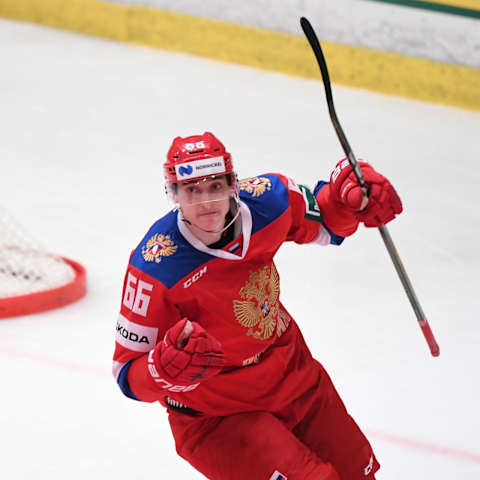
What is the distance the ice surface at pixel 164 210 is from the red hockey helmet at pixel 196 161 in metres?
1.36

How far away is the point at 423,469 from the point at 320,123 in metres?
3.89

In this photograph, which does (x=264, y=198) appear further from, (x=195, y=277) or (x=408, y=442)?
(x=408, y=442)

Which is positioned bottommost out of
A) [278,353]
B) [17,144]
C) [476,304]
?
[17,144]

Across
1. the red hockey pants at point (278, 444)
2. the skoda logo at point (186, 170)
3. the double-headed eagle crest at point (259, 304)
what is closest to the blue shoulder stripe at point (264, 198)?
the double-headed eagle crest at point (259, 304)

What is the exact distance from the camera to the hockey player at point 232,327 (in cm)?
258

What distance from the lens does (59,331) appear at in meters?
4.48

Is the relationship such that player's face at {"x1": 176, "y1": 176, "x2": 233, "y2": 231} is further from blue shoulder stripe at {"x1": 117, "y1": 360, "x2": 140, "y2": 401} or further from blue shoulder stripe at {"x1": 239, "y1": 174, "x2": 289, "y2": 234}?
blue shoulder stripe at {"x1": 117, "y1": 360, "x2": 140, "y2": 401}

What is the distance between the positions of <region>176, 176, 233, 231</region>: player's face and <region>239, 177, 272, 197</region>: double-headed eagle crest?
0.21m

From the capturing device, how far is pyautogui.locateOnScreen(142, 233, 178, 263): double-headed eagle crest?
2.61 m

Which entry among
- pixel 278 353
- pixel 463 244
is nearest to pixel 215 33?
pixel 463 244

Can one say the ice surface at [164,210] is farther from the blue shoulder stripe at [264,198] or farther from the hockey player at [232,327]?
the blue shoulder stripe at [264,198]

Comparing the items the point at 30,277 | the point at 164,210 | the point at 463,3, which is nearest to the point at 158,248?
the point at 30,277

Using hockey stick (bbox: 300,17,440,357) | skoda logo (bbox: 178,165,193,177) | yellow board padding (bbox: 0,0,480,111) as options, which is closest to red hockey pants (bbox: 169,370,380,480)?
hockey stick (bbox: 300,17,440,357)

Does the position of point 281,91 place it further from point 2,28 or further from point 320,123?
point 2,28
